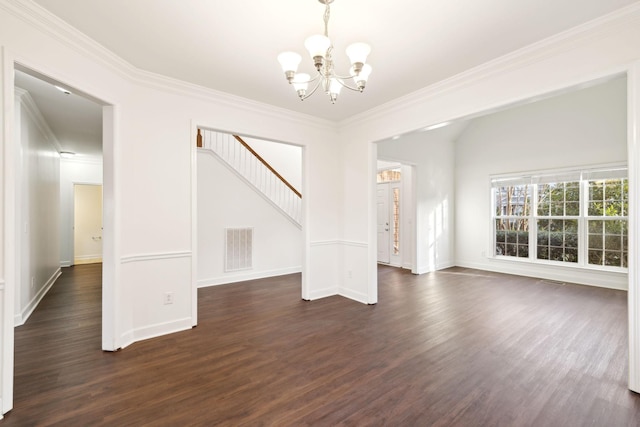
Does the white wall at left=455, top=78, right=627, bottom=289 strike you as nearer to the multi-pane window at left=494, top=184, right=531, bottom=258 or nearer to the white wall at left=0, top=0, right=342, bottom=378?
the multi-pane window at left=494, top=184, right=531, bottom=258

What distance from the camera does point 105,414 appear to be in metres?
1.93

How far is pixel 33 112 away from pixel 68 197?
158 inches

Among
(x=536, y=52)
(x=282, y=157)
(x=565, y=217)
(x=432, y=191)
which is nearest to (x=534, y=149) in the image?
(x=565, y=217)

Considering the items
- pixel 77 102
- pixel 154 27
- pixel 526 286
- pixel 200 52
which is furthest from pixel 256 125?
pixel 526 286

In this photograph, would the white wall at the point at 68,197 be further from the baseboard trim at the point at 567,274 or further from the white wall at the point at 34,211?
the baseboard trim at the point at 567,274

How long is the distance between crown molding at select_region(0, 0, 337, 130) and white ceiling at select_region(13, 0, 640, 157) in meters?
0.07

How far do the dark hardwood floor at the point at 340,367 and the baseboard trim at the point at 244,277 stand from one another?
881 millimetres

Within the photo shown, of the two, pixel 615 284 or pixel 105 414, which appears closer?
pixel 105 414

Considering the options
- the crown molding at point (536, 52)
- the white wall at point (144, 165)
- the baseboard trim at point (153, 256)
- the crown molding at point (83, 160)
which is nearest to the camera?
the crown molding at point (536, 52)

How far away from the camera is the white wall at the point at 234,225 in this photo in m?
5.17

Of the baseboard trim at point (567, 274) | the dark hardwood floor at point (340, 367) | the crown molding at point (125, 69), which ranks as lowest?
the dark hardwood floor at point (340, 367)

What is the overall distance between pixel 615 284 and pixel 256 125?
20.7ft

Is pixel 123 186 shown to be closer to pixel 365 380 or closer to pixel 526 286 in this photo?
pixel 365 380

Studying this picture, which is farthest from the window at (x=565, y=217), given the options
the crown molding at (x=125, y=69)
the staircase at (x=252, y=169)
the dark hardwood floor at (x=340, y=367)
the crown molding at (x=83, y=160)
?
the crown molding at (x=83, y=160)
